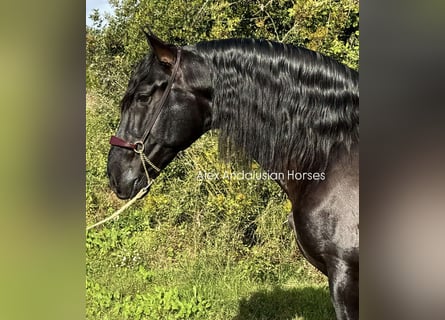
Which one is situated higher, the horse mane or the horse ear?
the horse ear

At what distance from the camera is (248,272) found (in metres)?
3.02

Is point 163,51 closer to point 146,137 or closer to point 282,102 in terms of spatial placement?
point 146,137

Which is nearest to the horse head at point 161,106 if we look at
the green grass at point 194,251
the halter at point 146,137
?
the halter at point 146,137

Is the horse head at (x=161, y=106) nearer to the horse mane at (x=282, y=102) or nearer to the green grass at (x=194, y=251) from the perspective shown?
the horse mane at (x=282, y=102)

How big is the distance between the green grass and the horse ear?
0.91 metres

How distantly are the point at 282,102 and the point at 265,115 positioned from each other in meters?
0.10

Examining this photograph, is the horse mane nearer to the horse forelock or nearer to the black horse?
the black horse

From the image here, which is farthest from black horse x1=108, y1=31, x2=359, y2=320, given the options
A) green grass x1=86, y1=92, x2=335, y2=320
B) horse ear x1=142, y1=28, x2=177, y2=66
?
green grass x1=86, y1=92, x2=335, y2=320

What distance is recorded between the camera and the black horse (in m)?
2.00

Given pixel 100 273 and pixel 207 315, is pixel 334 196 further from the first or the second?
pixel 100 273

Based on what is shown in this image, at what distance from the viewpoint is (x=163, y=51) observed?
2043mm
